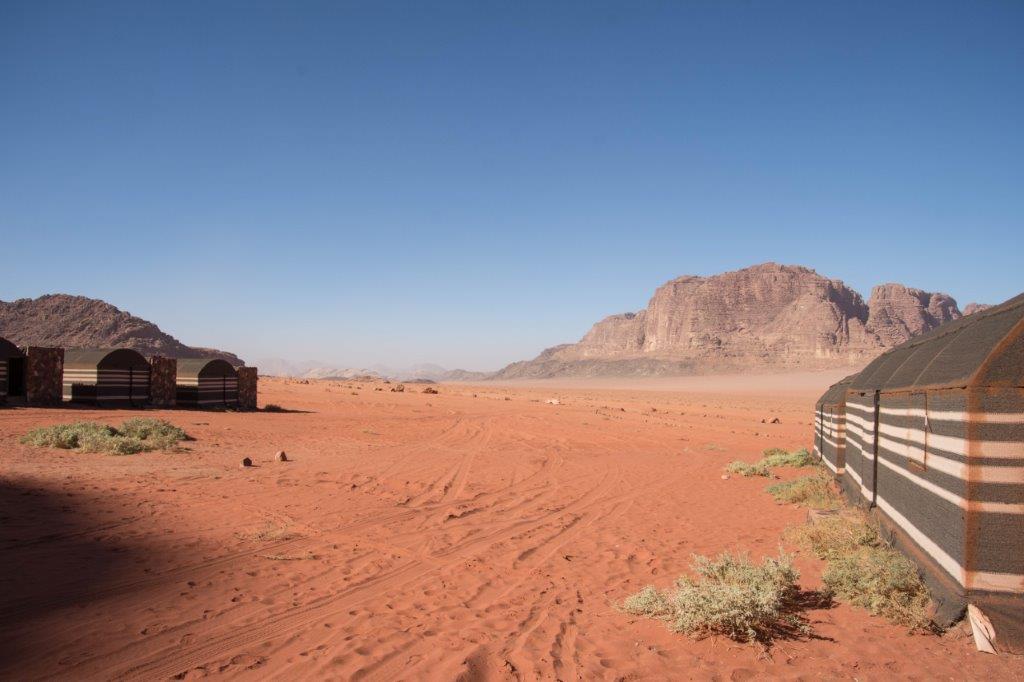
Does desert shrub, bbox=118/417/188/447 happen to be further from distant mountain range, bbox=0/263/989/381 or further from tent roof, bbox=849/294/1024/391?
distant mountain range, bbox=0/263/989/381

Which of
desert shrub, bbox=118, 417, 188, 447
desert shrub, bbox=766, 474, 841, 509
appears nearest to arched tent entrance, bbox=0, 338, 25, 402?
desert shrub, bbox=118, 417, 188, 447

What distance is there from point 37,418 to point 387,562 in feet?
63.7

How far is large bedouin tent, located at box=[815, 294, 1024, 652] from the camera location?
16.9 feet

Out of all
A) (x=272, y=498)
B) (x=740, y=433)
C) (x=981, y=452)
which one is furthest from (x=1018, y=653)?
(x=740, y=433)

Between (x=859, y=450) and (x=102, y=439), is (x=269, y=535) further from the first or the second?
(x=102, y=439)

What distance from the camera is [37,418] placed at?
21.0 metres

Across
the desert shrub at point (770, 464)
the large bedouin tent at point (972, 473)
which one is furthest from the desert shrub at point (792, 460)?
the large bedouin tent at point (972, 473)

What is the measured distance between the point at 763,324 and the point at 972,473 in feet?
531

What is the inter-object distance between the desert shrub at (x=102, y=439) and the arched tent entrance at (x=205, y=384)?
10838mm

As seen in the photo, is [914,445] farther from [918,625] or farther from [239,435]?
[239,435]

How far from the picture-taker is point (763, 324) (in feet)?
511

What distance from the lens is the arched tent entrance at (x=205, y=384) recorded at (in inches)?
1104

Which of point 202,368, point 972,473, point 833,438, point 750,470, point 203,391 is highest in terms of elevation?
point 202,368

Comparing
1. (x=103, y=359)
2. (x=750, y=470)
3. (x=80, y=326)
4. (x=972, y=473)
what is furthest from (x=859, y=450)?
(x=80, y=326)
